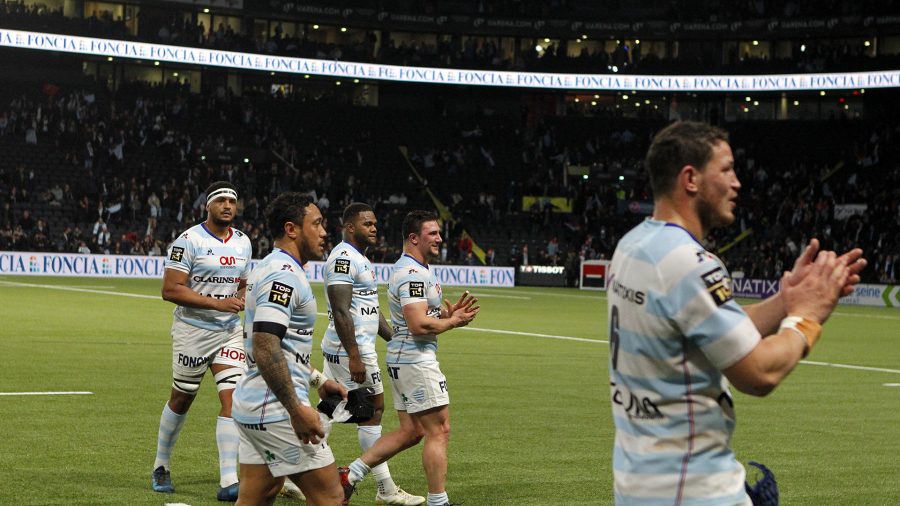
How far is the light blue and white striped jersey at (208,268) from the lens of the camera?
9914 millimetres

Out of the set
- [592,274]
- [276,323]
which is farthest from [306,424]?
[592,274]

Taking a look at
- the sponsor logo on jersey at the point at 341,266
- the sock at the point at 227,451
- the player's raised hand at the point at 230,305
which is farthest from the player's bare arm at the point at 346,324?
the sock at the point at 227,451

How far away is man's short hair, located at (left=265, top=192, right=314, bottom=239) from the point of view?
6.69 metres

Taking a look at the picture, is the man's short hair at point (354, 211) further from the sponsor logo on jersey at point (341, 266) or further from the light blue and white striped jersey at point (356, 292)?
the sponsor logo on jersey at point (341, 266)

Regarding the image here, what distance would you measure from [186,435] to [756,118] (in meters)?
60.3

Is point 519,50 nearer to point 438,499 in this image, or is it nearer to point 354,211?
point 354,211

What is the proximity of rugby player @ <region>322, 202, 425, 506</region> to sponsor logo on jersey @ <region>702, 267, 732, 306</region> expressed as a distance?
17.5 ft

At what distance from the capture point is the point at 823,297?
4.14 meters

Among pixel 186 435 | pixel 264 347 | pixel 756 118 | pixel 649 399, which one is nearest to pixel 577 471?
pixel 186 435

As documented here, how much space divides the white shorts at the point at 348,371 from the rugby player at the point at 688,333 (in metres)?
5.65

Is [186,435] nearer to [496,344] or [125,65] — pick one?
[496,344]

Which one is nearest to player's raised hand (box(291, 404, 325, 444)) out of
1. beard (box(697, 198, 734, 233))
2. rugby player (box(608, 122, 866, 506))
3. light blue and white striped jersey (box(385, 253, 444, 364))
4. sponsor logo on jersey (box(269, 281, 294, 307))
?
sponsor logo on jersey (box(269, 281, 294, 307))

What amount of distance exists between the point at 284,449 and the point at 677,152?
3.01m

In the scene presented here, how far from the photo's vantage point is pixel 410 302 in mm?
8969
